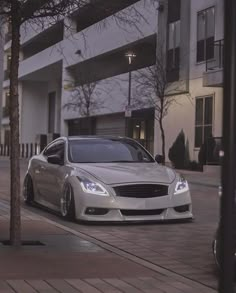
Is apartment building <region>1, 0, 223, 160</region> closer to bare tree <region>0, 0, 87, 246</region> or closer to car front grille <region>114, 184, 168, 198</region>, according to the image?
car front grille <region>114, 184, 168, 198</region>

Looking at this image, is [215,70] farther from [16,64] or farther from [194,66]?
[16,64]

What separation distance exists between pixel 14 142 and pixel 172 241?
2667mm

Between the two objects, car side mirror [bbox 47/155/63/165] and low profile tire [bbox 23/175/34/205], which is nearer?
car side mirror [bbox 47/155/63/165]

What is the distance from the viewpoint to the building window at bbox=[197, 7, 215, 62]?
29.8 m

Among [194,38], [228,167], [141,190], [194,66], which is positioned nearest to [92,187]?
[141,190]

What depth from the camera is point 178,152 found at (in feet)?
105

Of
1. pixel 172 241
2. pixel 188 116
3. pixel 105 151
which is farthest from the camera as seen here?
pixel 188 116

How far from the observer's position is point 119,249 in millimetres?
8477

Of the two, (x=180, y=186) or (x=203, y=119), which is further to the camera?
(x=203, y=119)

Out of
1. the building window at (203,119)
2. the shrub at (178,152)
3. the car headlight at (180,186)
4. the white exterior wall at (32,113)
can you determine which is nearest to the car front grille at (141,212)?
the car headlight at (180,186)

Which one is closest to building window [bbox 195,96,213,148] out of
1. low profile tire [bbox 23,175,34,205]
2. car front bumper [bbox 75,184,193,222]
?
low profile tire [bbox 23,175,34,205]

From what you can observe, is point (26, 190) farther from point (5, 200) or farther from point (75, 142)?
point (75, 142)

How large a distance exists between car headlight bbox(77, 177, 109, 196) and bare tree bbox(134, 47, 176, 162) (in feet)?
63.0

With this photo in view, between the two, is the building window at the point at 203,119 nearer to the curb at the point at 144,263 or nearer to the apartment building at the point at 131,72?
the apartment building at the point at 131,72
